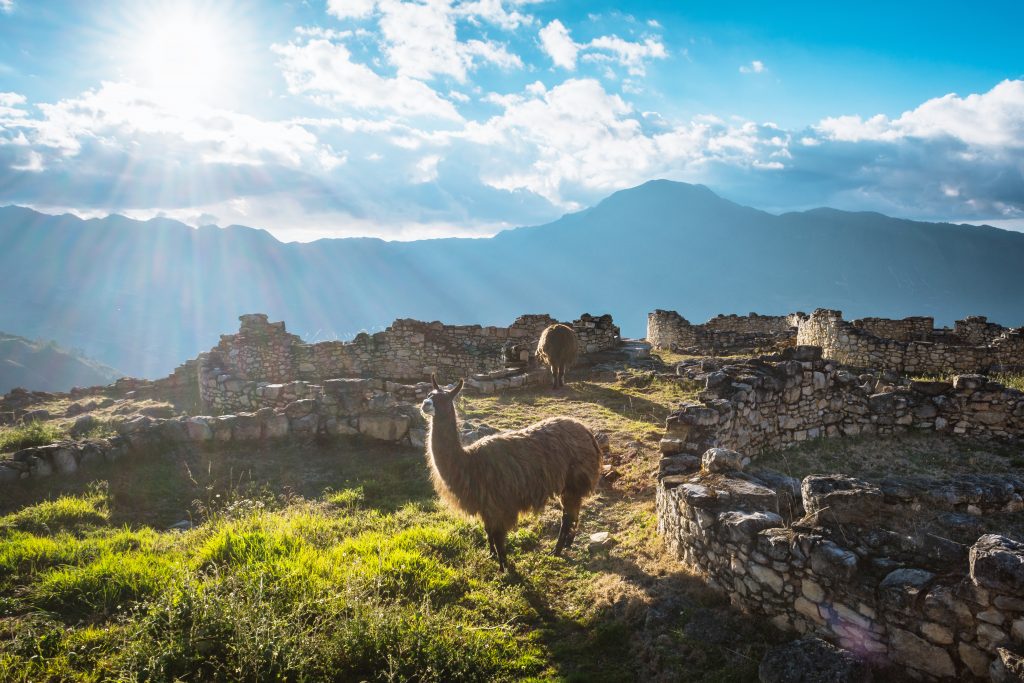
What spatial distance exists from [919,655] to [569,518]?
4.24 metres

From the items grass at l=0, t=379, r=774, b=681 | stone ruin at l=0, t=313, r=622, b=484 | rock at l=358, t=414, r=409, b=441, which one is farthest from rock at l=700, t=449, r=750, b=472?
rock at l=358, t=414, r=409, b=441

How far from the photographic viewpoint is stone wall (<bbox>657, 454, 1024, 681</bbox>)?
3629 mm

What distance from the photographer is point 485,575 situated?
6426mm

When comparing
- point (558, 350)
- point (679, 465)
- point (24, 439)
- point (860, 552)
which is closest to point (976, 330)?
point (558, 350)

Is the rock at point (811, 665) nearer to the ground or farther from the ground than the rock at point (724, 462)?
nearer to the ground

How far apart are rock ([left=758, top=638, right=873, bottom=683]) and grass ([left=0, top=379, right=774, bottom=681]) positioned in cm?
28

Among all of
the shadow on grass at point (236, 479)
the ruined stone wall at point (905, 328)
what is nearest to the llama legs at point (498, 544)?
the shadow on grass at point (236, 479)

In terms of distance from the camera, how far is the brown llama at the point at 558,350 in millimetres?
18031

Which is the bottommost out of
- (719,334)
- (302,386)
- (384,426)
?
(384,426)

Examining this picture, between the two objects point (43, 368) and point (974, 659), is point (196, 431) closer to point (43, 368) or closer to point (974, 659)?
point (974, 659)

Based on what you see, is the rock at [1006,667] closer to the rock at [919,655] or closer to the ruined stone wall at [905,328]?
the rock at [919,655]

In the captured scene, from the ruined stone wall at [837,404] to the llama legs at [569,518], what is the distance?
4057 millimetres

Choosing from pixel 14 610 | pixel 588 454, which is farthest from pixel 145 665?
pixel 588 454

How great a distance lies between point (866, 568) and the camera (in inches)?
172
